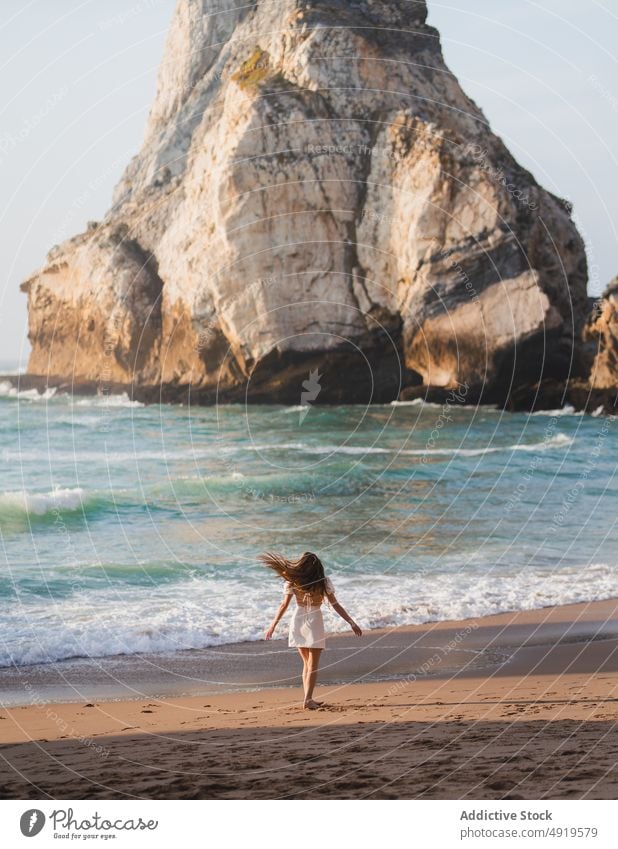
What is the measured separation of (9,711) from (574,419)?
119 ft

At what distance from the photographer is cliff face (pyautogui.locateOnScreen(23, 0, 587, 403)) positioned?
149 ft

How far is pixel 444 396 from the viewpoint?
47.1 metres

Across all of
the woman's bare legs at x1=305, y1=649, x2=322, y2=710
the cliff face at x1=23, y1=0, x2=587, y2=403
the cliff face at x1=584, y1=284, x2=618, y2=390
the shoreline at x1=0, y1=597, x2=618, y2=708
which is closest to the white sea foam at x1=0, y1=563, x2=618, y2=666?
the shoreline at x1=0, y1=597, x2=618, y2=708

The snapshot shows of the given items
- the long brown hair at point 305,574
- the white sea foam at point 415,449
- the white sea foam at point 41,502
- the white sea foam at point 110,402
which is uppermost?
the white sea foam at point 110,402

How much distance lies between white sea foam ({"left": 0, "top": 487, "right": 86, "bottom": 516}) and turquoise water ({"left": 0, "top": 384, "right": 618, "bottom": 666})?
0.07 metres

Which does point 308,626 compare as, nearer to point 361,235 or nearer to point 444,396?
point 444,396

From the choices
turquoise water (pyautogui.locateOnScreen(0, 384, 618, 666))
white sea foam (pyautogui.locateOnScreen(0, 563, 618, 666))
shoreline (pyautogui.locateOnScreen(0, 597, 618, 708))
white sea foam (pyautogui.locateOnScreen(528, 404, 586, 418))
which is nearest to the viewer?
shoreline (pyautogui.locateOnScreen(0, 597, 618, 708))

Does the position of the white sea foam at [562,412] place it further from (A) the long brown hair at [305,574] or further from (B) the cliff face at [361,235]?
(A) the long brown hair at [305,574]

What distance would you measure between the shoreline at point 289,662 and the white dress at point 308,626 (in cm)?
153

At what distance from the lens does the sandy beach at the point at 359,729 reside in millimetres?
7191

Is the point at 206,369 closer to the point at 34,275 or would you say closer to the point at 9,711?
the point at 34,275

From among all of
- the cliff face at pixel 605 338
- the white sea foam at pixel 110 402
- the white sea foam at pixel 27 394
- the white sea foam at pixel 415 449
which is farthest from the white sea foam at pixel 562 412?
the white sea foam at pixel 27 394

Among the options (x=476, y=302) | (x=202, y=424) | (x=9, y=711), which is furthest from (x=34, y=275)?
(x=9, y=711)

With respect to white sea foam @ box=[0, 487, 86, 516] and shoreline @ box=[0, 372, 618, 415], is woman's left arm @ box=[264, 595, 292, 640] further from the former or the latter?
shoreline @ box=[0, 372, 618, 415]
